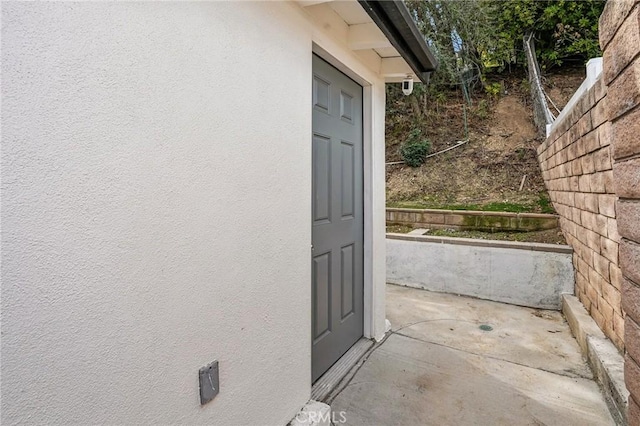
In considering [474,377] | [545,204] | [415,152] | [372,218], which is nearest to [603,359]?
[474,377]

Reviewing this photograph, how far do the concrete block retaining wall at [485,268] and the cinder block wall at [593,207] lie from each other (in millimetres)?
271

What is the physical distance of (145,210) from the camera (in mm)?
1135

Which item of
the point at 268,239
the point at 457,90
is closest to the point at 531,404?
the point at 268,239

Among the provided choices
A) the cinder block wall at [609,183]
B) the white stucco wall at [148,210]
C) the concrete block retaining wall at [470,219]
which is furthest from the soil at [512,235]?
the white stucco wall at [148,210]

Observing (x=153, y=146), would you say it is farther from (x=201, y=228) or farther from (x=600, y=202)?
(x=600, y=202)

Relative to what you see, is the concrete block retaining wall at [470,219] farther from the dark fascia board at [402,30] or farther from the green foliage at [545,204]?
the dark fascia board at [402,30]

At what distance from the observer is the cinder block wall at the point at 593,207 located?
98.0 inches

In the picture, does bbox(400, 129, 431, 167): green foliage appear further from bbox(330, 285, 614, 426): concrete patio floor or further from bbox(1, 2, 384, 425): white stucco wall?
bbox(1, 2, 384, 425): white stucco wall

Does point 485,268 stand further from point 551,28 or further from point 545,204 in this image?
point 551,28

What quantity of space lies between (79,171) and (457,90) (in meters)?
9.75

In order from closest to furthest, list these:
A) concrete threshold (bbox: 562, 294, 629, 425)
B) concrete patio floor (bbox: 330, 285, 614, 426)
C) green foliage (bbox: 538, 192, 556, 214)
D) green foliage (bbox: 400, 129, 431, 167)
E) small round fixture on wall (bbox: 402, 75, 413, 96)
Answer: concrete threshold (bbox: 562, 294, 629, 425) < concrete patio floor (bbox: 330, 285, 614, 426) < small round fixture on wall (bbox: 402, 75, 413, 96) < green foliage (bbox: 538, 192, 556, 214) < green foliage (bbox: 400, 129, 431, 167)

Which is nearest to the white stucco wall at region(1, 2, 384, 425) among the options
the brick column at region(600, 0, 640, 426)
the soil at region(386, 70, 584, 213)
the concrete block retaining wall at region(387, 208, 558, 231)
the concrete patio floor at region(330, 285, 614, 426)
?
the concrete patio floor at region(330, 285, 614, 426)

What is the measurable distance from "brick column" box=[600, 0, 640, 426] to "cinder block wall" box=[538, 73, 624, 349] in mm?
906

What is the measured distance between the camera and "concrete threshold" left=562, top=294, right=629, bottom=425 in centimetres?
204
